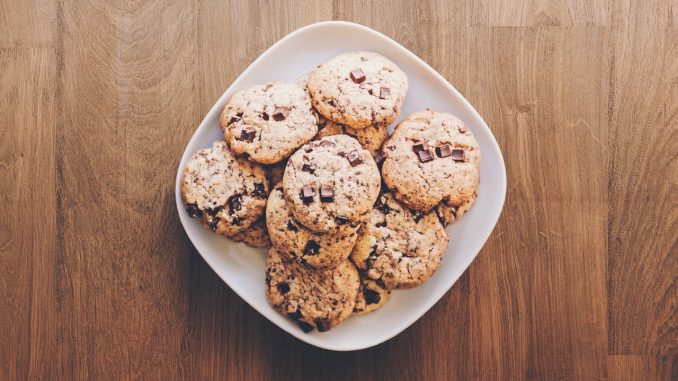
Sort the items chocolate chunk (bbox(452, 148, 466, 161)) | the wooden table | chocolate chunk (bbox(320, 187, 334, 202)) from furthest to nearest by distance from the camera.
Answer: the wooden table → chocolate chunk (bbox(452, 148, 466, 161)) → chocolate chunk (bbox(320, 187, 334, 202))

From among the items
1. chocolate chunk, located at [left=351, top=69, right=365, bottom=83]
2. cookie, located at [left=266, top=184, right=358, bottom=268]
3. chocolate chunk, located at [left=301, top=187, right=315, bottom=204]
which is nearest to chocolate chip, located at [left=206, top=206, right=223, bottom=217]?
cookie, located at [left=266, top=184, right=358, bottom=268]

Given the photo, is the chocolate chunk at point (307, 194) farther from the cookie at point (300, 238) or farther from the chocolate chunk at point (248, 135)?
the chocolate chunk at point (248, 135)

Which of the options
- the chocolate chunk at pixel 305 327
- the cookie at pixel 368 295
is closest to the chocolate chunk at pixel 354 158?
the cookie at pixel 368 295

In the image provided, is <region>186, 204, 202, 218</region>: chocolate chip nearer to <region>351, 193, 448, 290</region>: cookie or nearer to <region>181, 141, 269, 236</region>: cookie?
<region>181, 141, 269, 236</region>: cookie

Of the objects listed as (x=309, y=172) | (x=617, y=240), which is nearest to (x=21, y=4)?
(x=309, y=172)

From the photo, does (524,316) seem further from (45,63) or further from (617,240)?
(45,63)

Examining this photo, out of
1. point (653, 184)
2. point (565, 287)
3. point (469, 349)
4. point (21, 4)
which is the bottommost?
point (469, 349)
